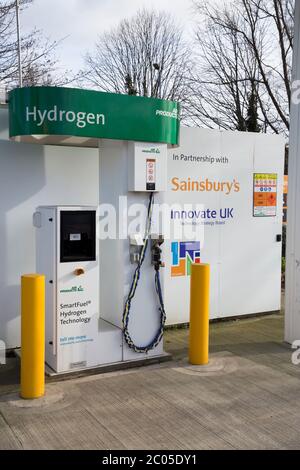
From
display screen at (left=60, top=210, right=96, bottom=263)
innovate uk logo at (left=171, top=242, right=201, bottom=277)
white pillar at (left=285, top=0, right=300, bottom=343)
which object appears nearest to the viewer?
display screen at (left=60, top=210, right=96, bottom=263)

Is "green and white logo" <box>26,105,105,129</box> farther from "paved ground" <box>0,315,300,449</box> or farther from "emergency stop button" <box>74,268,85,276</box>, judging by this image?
"paved ground" <box>0,315,300,449</box>

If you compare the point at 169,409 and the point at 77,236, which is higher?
the point at 77,236

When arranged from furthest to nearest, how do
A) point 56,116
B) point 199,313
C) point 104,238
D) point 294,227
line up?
point 294,227 < point 104,238 < point 199,313 < point 56,116

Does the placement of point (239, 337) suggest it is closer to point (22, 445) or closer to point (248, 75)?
point (22, 445)

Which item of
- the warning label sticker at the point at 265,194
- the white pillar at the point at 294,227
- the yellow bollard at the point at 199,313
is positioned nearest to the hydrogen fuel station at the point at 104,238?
the yellow bollard at the point at 199,313

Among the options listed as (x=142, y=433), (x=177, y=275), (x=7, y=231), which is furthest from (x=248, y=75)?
(x=142, y=433)

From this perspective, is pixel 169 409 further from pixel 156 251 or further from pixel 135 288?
pixel 156 251

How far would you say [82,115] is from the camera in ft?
14.8

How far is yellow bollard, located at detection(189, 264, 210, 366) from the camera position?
5.03 metres

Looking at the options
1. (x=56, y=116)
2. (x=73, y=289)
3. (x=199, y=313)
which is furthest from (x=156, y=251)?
(x=56, y=116)

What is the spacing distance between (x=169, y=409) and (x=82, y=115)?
262cm

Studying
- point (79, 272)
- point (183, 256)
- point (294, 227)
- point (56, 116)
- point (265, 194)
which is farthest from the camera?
point (265, 194)

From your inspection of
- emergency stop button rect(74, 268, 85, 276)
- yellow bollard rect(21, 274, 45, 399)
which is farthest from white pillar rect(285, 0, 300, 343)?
yellow bollard rect(21, 274, 45, 399)

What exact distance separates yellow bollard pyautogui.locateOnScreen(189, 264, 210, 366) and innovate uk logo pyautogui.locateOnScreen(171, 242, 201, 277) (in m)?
1.38
